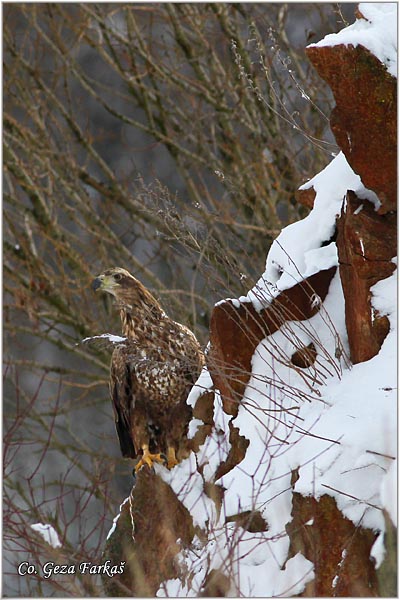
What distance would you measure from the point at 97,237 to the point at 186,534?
6.31 m

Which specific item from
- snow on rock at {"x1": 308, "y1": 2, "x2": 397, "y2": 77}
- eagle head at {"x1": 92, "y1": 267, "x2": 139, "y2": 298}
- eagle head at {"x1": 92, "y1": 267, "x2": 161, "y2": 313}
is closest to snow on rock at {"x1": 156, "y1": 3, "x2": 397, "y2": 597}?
snow on rock at {"x1": 308, "y1": 2, "x2": 397, "y2": 77}

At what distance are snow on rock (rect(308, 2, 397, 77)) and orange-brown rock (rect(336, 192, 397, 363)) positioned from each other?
0.66 m

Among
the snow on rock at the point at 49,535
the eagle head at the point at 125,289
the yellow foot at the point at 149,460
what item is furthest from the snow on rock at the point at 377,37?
the snow on rock at the point at 49,535

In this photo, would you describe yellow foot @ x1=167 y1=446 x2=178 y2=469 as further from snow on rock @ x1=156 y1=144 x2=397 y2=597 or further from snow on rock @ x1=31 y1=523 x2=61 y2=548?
snow on rock @ x1=31 y1=523 x2=61 y2=548

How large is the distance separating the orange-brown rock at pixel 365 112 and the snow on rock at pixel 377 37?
24 millimetres

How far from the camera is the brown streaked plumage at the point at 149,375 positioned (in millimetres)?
6453

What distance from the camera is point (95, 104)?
18.0 metres

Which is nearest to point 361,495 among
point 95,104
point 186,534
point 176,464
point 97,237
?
point 186,534

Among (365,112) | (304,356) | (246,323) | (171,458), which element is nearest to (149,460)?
(171,458)

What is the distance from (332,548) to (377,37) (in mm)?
2158

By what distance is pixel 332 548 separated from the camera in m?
4.54

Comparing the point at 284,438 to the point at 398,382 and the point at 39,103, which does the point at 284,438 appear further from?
the point at 39,103

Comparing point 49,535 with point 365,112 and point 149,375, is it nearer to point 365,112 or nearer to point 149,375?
Result: point 149,375

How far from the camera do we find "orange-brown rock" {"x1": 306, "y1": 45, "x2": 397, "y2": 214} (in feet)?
15.6
